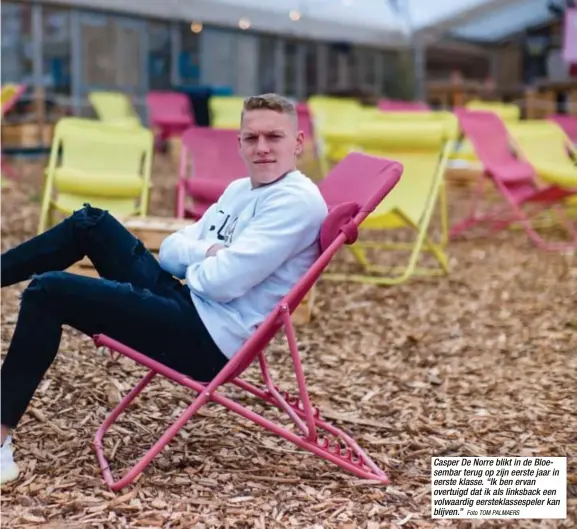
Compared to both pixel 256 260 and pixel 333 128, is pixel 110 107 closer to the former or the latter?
pixel 333 128

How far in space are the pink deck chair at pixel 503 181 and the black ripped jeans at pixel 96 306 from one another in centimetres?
435

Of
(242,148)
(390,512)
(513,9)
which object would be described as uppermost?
(513,9)

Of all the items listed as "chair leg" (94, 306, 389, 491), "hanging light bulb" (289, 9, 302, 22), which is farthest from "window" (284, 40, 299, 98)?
"chair leg" (94, 306, 389, 491)

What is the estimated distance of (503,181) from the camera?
7.01 metres

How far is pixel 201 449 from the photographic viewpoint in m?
3.00

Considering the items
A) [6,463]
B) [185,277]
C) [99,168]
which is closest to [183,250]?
[185,277]

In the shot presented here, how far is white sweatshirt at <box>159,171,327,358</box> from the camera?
2654 mm

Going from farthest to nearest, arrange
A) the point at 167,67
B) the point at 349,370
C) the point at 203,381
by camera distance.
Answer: the point at 167,67, the point at 349,370, the point at 203,381

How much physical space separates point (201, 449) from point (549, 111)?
579 inches

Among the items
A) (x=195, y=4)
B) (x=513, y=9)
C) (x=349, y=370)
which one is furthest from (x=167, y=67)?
(x=349, y=370)

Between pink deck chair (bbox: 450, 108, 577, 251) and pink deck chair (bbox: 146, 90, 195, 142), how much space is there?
635cm

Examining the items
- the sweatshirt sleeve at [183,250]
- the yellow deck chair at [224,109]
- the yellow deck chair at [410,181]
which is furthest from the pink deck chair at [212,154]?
the yellow deck chair at [224,109]

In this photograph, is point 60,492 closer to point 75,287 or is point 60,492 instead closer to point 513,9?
point 75,287

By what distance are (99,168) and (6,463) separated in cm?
374
